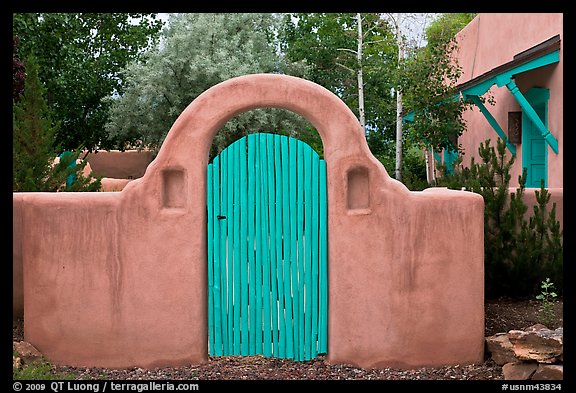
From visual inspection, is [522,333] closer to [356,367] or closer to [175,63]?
[356,367]

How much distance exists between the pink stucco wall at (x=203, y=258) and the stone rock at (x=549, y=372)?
964mm

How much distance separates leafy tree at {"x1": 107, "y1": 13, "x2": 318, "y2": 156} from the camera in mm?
19641

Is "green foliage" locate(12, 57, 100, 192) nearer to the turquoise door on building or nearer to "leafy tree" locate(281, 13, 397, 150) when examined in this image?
the turquoise door on building

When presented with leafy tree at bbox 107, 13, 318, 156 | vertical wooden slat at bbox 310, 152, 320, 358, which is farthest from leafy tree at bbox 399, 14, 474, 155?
vertical wooden slat at bbox 310, 152, 320, 358

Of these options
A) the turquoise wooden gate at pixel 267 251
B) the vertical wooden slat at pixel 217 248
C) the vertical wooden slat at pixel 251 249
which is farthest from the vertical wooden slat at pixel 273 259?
the vertical wooden slat at pixel 217 248

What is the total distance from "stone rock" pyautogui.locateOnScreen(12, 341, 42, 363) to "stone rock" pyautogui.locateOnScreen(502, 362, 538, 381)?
471 centimetres

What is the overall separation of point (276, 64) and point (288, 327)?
1562 centimetres

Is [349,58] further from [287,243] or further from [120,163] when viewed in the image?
[287,243]

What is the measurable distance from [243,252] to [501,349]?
2833 millimetres

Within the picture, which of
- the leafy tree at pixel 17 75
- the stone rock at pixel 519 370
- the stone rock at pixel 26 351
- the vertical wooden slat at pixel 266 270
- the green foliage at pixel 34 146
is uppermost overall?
the leafy tree at pixel 17 75

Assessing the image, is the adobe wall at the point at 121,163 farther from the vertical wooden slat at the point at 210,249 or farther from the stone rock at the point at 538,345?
the stone rock at the point at 538,345

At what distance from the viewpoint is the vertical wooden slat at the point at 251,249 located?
7066 mm

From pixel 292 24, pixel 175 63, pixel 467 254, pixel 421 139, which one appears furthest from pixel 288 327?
pixel 292 24

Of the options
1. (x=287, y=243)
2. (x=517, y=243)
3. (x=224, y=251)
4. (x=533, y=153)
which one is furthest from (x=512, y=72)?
(x=224, y=251)
